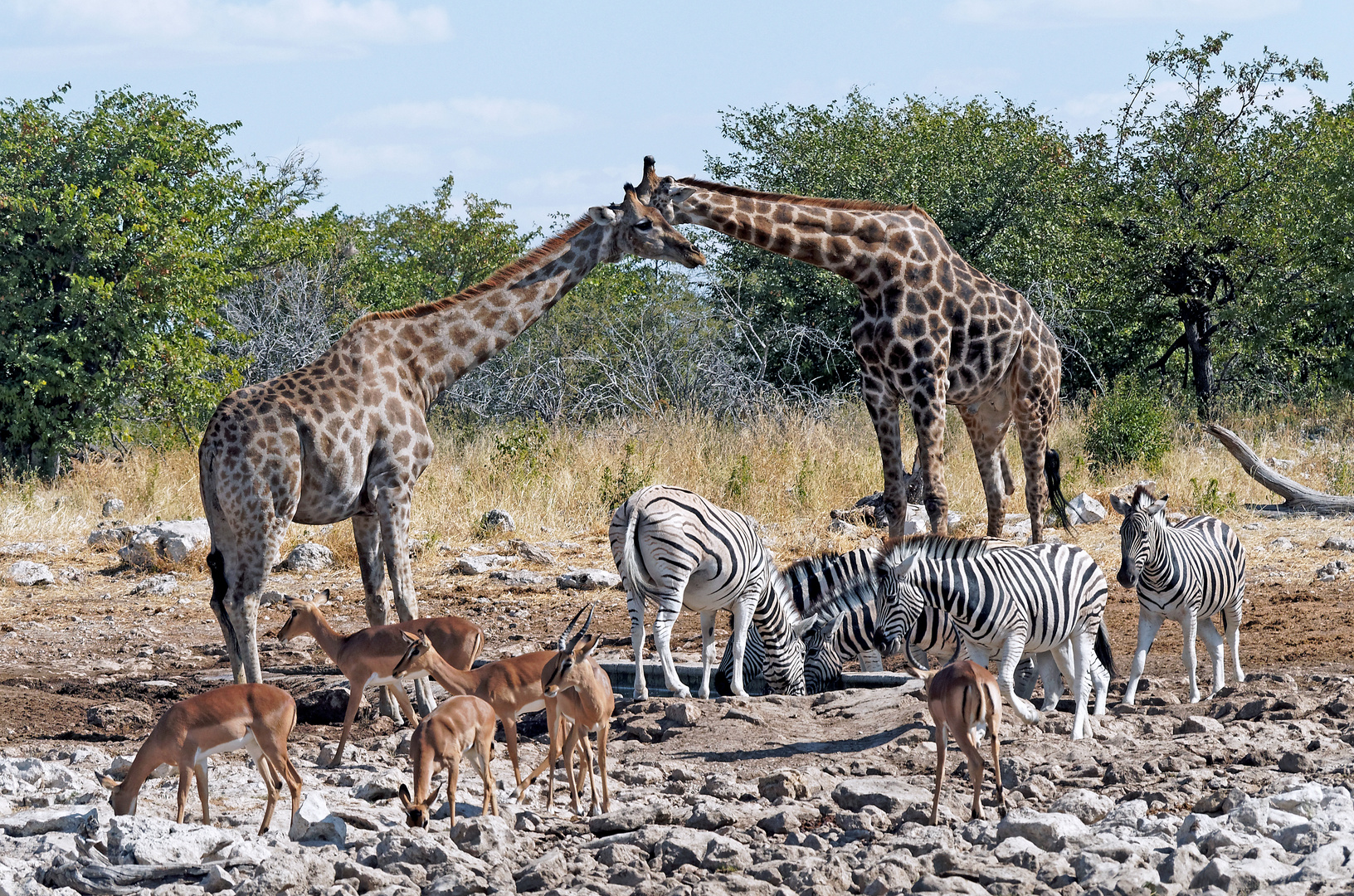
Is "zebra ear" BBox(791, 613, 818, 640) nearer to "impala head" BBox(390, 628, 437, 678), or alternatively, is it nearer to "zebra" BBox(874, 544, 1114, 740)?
"zebra" BBox(874, 544, 1114, 740)

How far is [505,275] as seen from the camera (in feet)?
29.0

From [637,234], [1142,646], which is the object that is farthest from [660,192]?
[1142,646]

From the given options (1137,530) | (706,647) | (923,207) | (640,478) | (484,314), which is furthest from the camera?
(923,207)

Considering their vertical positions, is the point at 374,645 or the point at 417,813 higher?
the point at 374,645

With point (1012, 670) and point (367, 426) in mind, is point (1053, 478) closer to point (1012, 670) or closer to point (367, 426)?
point (1012, 670)

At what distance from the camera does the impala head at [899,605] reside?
7539mm

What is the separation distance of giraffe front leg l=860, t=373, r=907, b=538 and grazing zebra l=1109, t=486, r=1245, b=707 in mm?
1733

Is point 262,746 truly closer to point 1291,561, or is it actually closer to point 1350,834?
point 1350,834

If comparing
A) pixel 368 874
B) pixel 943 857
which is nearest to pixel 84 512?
pixel 368 874

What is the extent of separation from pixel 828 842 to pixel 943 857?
586 mm

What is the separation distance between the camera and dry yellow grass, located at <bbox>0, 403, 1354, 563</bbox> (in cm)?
1534

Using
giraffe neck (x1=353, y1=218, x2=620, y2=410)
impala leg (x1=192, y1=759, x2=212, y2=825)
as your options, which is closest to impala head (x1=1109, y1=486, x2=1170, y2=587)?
giraffe neck (x1=353, y1=218, x2=620, y2=410)

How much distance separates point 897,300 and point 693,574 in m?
2.28

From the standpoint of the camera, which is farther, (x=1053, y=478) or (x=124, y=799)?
(x=1053, y=478)
